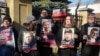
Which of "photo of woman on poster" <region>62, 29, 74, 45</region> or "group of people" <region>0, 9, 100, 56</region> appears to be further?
"photo of woman on poster" <region>62, 29, 74, 45</region>

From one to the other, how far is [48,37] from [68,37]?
0.51m

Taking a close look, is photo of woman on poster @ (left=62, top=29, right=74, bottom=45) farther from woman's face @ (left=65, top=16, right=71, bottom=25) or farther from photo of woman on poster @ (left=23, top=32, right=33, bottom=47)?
photo of woman on poster @ (left=23, top=32, right=33, bottom=47)

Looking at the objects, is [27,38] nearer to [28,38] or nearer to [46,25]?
[28,38]

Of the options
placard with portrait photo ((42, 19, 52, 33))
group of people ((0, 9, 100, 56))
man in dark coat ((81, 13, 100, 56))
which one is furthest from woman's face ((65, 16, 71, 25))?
man in dark coat ((81, 13, 100, 56))

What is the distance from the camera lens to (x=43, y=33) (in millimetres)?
8109

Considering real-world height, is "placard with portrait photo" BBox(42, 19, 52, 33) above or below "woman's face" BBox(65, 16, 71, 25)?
below

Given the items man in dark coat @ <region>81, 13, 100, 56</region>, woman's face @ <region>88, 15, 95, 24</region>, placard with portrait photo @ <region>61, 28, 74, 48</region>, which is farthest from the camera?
man in dark coat @ <region>81, 13, 100, 56</region>

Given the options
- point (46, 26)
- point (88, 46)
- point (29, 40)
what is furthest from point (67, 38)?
point (29, 40)

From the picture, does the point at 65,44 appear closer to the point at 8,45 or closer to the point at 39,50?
the point at 39,50

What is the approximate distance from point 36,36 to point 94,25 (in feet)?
4.95

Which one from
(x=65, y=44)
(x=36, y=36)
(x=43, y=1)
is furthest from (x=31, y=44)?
(x=43, y=1)

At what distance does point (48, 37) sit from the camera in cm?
816

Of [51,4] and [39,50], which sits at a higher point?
[51,4]

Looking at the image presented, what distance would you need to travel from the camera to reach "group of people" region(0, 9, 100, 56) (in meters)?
7.65
